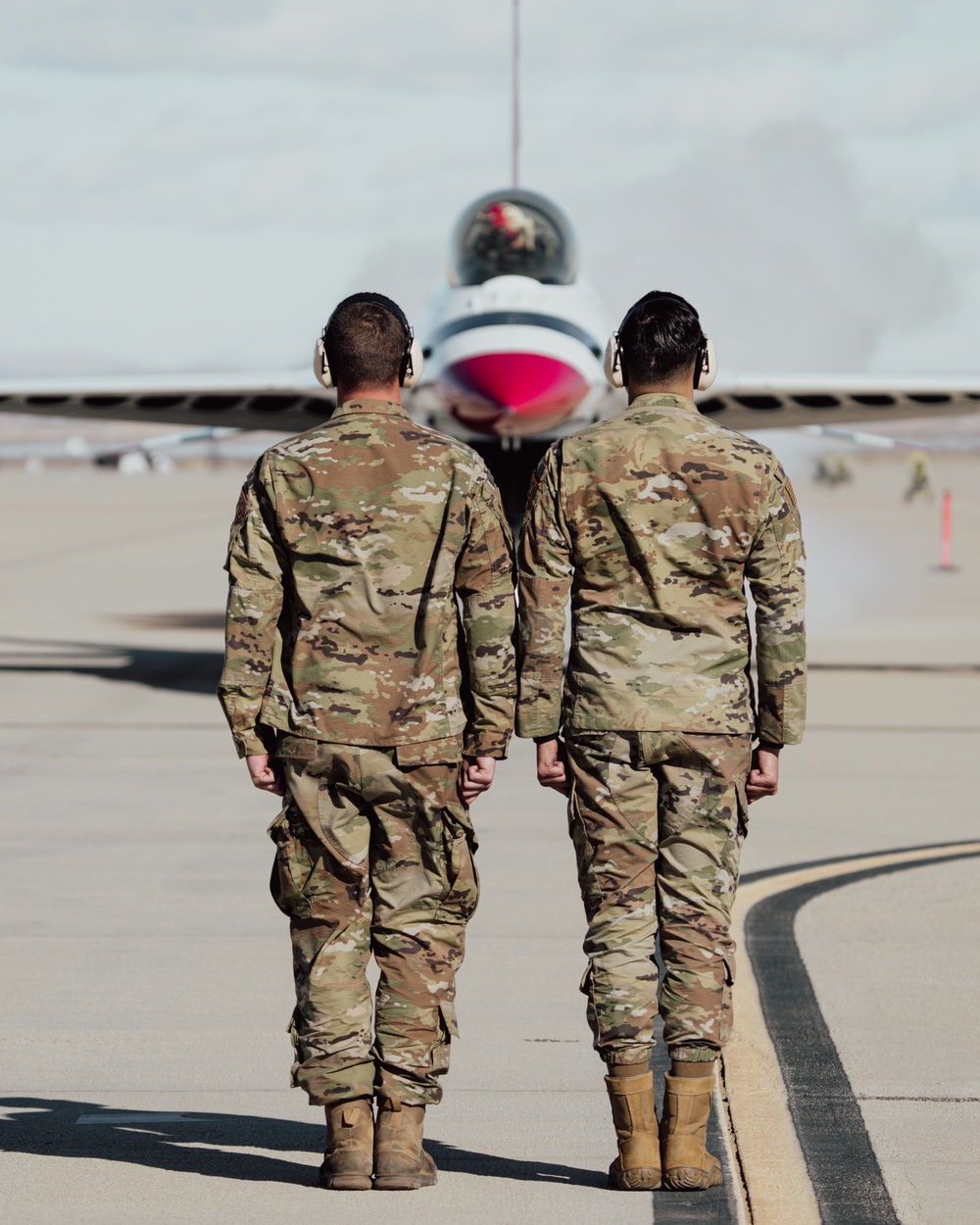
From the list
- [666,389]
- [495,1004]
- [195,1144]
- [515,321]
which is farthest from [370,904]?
[515,321]

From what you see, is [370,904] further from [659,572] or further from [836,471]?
[836,471]

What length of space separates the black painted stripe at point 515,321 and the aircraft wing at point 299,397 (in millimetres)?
785

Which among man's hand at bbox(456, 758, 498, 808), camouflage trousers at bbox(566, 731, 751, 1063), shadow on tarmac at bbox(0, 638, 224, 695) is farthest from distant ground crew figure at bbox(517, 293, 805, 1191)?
shadow on tarmac at bbox(0, 638, 224, 695)

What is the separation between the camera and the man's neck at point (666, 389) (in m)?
4.88

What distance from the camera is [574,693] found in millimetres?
4773

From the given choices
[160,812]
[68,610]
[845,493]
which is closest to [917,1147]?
[160,812]

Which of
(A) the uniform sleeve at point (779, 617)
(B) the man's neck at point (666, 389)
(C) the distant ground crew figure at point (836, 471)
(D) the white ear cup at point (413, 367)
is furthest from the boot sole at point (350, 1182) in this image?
(C) the distant ground crew figure at point (836, 471)

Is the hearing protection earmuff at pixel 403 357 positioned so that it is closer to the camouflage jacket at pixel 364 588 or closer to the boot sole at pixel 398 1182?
the camouflage jacket at pixel 364 588

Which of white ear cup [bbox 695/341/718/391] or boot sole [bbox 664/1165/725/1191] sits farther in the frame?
white ear cup [bbox 695/341/718/391]

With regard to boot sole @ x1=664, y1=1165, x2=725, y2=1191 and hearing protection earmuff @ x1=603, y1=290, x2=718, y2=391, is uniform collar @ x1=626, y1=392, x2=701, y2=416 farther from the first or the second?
boot sole @ x1=664, y1=1165, x2=725, y2=1191

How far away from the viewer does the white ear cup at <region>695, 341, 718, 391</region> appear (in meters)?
4.98

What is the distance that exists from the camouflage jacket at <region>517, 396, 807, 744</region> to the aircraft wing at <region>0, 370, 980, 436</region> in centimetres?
1275

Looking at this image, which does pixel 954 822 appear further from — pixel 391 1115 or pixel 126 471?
pixel 126 471

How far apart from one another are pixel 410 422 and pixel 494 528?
34 cm
